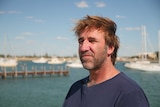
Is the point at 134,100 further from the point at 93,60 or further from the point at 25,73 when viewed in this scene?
the point at 25,73

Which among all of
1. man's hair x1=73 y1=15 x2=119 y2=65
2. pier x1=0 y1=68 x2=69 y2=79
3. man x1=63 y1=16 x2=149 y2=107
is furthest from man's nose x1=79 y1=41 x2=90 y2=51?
pier x1=0 y1=68 x2=69 y2=79

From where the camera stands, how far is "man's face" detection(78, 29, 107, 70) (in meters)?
2.16

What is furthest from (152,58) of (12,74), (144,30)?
(12,74)

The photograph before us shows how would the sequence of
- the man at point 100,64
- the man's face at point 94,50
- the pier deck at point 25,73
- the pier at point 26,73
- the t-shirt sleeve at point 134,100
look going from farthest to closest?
1. the pier at point 26,73
2. the pier deck at point 25,73
3. the man's face at point 94,50
4. the man at point 100,64
5. the t-shirt sleeve at point 134,100

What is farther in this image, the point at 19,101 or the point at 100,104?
the point at 19,101

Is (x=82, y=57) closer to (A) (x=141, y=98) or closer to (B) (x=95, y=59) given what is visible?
(B) (x=95, y=59)

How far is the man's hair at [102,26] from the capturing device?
2186 millimetres

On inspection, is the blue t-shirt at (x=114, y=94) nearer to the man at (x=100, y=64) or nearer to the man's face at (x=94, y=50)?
the man at (x=100, y=64)

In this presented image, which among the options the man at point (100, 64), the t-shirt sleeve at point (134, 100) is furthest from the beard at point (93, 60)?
the t-shirt sleeve at point (134, 100)

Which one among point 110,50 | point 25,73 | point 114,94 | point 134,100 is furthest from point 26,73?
point 134,100

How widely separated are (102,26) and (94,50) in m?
0.21

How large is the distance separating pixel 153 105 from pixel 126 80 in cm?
2129

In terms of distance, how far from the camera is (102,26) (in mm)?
2184

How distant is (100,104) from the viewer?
2.06 meters
